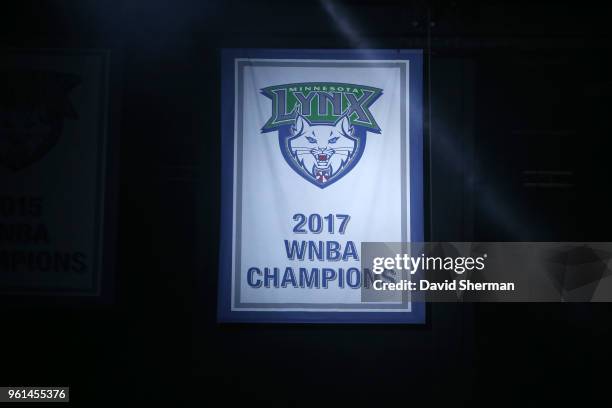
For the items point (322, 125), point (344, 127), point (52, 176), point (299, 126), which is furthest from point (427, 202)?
point (52, 176)

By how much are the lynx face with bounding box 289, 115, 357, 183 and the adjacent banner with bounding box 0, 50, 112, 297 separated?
164 centimetres

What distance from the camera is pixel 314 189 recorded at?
3.79 meters

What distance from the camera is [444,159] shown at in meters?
3.96

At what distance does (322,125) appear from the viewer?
12.5 feet

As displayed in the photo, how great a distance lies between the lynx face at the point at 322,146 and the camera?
380cm

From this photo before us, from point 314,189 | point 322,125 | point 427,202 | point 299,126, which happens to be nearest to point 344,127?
point 322,125

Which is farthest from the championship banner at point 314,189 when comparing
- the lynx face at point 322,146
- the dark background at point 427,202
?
the dark background at point 427,202

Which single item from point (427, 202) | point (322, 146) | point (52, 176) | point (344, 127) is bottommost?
point (427, 202)

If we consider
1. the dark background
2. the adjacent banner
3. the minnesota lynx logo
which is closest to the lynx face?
the minnesota lynx logo

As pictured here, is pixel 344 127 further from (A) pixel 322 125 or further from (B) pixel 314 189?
(B) pixel 314 189

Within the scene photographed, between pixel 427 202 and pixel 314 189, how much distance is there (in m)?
0.94

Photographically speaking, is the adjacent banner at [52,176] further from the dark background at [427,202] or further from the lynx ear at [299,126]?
the lynx ear at [299,126]

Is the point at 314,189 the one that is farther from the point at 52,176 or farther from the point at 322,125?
the point at 52,176

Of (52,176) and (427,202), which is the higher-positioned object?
(52,176)
